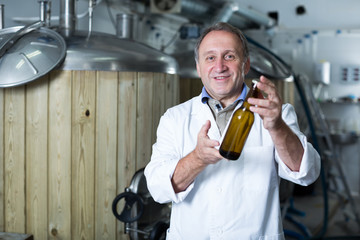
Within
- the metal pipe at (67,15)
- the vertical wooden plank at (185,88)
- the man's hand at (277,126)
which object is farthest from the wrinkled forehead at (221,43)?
the vertical wooden plank at (185,88)

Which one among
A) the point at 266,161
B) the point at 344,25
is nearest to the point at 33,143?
the point at 266,161

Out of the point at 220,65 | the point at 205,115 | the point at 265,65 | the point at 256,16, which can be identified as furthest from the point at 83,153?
the point at 256,16

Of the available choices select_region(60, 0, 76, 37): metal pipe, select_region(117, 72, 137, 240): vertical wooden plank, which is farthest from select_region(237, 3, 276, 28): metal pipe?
select_region(117, 72, 137, 240): vertical wooden plank

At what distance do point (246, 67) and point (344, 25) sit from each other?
4.52 meters

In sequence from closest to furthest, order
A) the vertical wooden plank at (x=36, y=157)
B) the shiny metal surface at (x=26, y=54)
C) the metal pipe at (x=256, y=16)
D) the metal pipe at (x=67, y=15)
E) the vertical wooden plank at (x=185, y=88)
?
the shiny metal surface at (x=26, y=54), the vertical wooden plank at (x=36, y=157), the metal pipe at (x=67, y=15), the vertical wooden plank at (x=185, y=88), the metal pipe at (x=256, y=16)

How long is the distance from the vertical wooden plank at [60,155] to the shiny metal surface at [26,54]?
9 centimetres

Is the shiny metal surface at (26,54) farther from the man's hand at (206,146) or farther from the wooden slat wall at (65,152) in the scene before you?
the man's hand at (206,146)

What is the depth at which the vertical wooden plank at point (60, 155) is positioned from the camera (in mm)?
1937

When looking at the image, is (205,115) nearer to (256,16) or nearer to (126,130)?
(126,130)

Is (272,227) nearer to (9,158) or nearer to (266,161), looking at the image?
(266,161)

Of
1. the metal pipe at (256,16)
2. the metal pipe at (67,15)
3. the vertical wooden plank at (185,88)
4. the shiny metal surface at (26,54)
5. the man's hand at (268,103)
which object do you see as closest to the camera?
the man's hand at (268,103)

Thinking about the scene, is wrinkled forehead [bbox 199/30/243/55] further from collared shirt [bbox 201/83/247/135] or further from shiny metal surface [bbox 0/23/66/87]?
shiny metal surface [bbox 0/23/66/87]

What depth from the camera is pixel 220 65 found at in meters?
1.23

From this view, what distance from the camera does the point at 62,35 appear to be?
2.05 m
